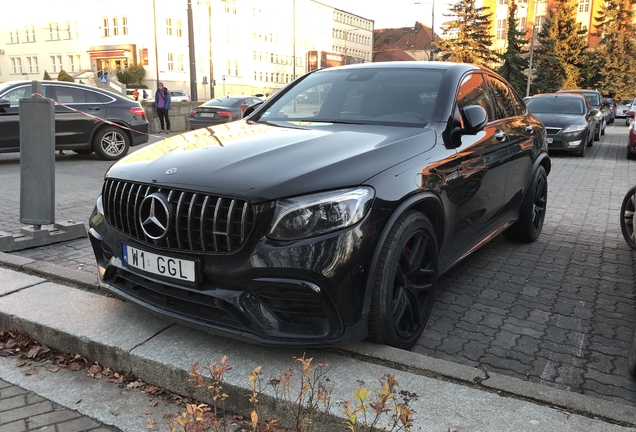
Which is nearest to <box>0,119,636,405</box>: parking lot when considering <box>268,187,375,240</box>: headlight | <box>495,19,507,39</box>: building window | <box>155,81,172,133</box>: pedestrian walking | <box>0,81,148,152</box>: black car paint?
<box>268,187,375,240</box>: headlight

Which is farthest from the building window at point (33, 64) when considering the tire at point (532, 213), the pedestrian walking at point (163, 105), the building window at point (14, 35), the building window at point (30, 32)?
the tire at point (532, 213)

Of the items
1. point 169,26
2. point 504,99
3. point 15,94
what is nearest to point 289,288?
point 504,99

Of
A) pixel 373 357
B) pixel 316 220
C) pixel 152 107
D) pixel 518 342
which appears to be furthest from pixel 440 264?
pixel 152 107

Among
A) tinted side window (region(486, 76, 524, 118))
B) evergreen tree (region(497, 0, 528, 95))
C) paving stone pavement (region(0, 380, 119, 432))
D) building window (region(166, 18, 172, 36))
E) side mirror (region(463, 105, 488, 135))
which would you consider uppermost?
building window (region(166, 18, 172, 36))

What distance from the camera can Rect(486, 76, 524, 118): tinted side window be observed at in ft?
16.0

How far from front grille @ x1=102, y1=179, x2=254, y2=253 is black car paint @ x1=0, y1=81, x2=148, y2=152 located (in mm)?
8214

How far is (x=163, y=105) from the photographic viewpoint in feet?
64.3

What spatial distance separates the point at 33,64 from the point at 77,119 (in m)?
63.9

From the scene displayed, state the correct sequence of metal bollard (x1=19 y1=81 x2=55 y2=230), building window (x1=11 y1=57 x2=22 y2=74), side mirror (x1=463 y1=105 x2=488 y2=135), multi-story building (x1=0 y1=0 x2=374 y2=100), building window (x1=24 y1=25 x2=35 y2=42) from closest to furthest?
side mirror (x1=463 y1=105 x2=488 y2=135), metal bollard (x1=19 y1=81 x2=55 y2=230), multi-story building (x1=0 y1=0 x2=374 y2=100), building window (x1=24 y1=25 x2=35 y2=42), building window (x1=11 y1=57 x2=22 y2=74)

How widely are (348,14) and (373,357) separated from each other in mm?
106217

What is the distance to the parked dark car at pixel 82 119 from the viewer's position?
11039 millimetres

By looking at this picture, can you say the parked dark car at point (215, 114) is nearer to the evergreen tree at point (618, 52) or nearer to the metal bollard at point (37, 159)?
the metal bollard at point (37, 159)

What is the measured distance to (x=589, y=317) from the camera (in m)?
3.83

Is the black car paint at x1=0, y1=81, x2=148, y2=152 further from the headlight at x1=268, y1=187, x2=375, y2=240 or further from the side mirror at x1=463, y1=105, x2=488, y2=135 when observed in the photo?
the headlight at x1=268, y1=187, x2=375, y2=240
